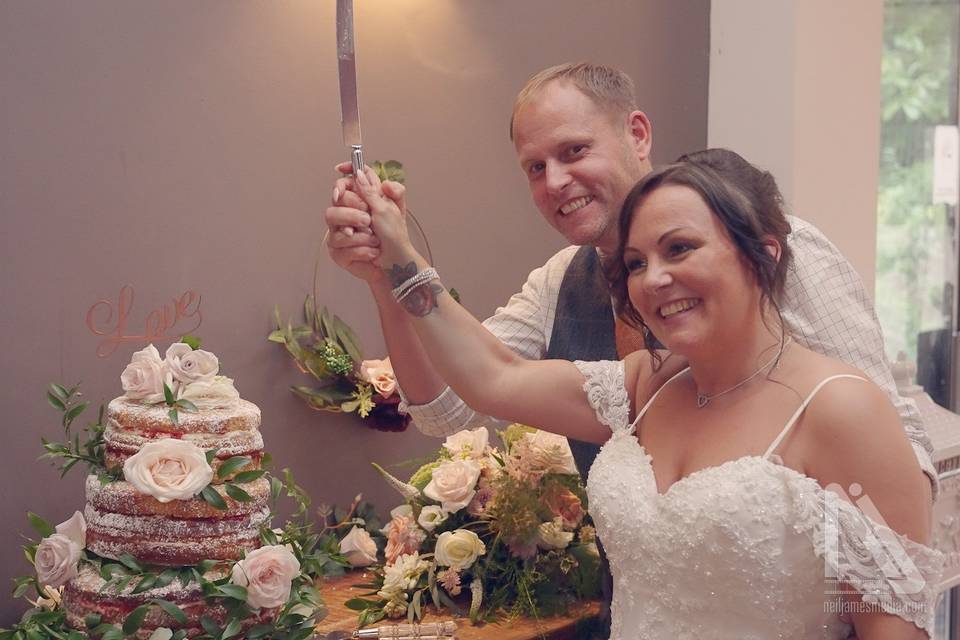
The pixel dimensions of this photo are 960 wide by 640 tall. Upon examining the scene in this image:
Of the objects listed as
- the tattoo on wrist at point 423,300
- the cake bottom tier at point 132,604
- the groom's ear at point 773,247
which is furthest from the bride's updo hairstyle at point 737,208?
the cake bottom tier at point 132,604

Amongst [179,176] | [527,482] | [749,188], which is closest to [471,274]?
→ [527,482]

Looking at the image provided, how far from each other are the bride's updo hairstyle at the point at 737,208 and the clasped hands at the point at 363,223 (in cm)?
31

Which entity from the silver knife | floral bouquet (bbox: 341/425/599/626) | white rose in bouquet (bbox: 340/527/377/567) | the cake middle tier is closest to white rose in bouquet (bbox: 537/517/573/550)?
floral bouquet (bbox: 341/425/599/626)

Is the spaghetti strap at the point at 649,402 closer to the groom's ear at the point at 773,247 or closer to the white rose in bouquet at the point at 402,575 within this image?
the groom's ear at the point at 773,247

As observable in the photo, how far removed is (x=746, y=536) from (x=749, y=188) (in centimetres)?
46

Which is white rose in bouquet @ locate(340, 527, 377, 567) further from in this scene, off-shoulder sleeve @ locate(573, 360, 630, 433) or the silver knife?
the silver knife

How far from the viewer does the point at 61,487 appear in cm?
174

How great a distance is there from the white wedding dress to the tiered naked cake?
1.53 feet

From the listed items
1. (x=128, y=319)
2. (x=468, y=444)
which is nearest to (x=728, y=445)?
(x=468, y=444)

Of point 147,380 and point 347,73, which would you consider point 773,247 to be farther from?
point 147,380

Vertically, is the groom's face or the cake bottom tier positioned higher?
the groom's face

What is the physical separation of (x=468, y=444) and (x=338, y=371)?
0.27 metres

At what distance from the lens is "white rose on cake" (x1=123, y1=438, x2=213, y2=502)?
135 centimetres

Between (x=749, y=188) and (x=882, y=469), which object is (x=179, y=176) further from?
(x=882, y=469)
